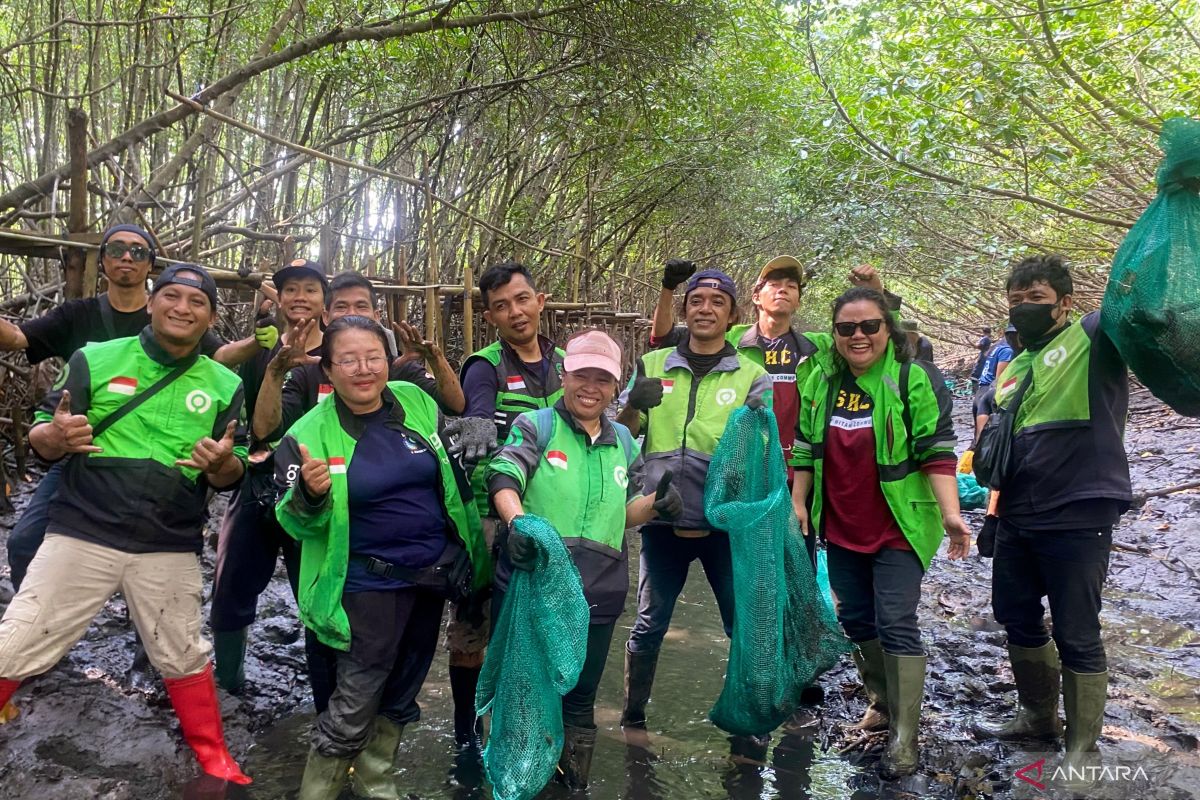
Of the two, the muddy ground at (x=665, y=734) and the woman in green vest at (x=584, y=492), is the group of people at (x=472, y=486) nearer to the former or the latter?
the woman in green vest at (x=584, y=492)

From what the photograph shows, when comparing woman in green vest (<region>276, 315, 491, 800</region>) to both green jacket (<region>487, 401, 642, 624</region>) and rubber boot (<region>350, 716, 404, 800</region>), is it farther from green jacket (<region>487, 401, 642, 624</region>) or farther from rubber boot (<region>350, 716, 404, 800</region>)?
green jacket (<region>487, 401, 642, 624</region>)

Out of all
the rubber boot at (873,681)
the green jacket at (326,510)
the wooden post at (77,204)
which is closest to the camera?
the green jacket at (326,510)

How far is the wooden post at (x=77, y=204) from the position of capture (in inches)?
154

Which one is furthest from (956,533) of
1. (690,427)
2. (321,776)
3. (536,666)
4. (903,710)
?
(321,776)

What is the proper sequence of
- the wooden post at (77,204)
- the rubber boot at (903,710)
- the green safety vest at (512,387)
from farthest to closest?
the wooden post at (77,204), the green safety vest at (512,387), the rubber boot at (903,710)

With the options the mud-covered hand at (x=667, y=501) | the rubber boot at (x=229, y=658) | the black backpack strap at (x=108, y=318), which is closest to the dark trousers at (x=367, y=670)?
the mud-covered hand at (x=667, y=501)

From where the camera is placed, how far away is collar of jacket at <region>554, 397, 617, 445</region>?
9.36 ft

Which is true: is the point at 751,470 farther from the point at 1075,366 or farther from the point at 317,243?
the point at 317,243

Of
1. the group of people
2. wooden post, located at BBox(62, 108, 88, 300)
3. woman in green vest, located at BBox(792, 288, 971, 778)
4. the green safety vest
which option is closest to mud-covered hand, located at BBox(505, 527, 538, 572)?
the group of people

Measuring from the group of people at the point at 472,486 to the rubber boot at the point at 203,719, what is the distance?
0.01 metres

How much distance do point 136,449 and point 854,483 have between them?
274 centimetres

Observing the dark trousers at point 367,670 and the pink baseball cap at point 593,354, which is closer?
the dark trousers at point 367,670

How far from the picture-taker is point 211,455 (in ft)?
8.47

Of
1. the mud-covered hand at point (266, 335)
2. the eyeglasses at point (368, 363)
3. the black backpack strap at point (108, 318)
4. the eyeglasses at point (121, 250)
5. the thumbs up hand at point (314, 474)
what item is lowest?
the thumbs up hand at point (314, 474)
